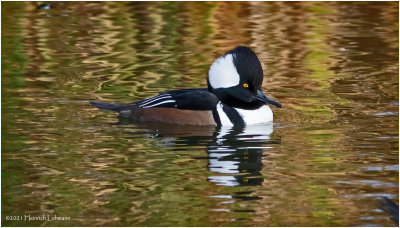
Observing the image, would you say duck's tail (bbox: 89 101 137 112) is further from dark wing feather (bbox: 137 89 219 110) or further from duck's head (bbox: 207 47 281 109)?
duck's head (bbox: 207 47 281 109)

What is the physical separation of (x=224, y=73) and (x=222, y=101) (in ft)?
1.21

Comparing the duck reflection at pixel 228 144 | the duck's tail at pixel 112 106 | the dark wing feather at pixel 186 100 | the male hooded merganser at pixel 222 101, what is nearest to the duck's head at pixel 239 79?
the male hooded merganser at pixel 222 101

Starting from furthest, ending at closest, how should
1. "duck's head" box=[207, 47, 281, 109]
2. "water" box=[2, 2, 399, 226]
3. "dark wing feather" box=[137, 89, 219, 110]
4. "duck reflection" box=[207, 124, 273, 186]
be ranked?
"dark wing feather" box=[137, 89, 219, 110] < "duck's head" box=[207, 47, 281, 109] < "duck reflection" box=[207, 124, 273, 186] < "water" box=[2, 2, 399, 226]

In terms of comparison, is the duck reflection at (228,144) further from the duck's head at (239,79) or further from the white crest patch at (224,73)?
the white crest patch at (224,73)

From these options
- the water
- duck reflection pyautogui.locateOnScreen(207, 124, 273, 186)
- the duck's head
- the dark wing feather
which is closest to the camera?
the water

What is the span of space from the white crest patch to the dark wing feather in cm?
19

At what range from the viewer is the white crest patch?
11.0 m

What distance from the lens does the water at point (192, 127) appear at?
7.75 meters

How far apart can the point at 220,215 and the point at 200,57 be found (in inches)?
300

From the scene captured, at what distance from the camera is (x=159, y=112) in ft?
36.6

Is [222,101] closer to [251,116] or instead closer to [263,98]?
[251,116]

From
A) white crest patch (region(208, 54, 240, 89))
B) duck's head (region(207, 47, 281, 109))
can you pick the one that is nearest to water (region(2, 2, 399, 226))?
duck's head (region(207, 47, 281, 109))

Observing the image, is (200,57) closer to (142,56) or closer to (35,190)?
(142,56)

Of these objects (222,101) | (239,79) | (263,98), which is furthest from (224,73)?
→ (263,98)
